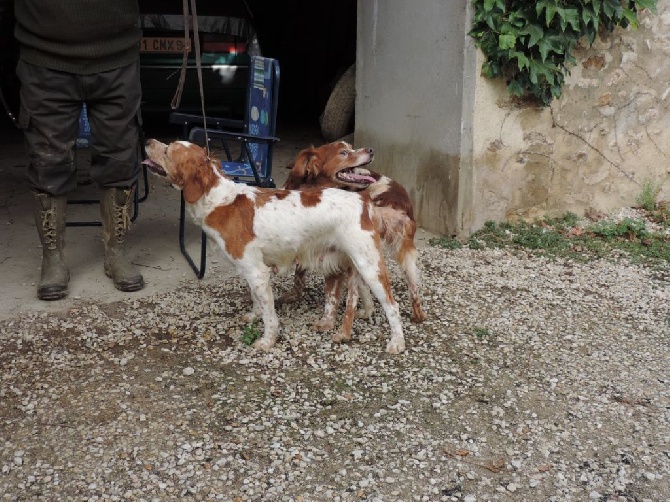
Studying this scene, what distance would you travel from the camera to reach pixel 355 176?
4.20m

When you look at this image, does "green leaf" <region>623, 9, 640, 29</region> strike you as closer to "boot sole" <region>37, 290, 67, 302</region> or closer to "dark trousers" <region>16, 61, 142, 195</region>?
"dark trousers" <region>16, 61, 142, 195</region>

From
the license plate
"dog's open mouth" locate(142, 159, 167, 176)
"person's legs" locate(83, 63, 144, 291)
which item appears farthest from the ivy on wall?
the license plate

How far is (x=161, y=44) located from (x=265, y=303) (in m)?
4.91

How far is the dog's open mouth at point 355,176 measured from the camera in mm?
4172

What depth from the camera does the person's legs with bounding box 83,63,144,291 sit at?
14.4ft

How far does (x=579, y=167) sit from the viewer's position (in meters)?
6.13

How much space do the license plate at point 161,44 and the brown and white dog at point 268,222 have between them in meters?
4.44

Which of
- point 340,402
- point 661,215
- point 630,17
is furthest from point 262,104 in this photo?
point 661,215

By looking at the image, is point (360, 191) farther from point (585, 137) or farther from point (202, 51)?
point (202, 51)

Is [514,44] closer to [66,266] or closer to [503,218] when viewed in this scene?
[503,218]

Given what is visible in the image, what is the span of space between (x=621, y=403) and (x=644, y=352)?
65 centimetres

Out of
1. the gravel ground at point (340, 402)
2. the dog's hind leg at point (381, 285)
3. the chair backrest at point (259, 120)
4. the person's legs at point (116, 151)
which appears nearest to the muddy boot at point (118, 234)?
the person's legs at point (116, 151)

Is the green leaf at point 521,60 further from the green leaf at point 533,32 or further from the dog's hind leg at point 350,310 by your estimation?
the dog's hind leg at point 350,310

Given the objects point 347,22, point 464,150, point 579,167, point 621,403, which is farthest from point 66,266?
point 347,22
